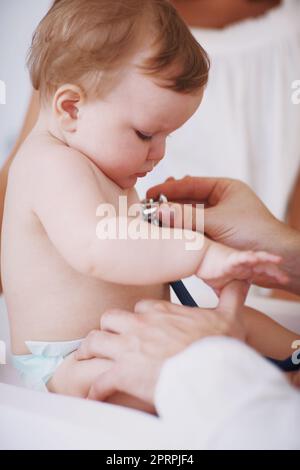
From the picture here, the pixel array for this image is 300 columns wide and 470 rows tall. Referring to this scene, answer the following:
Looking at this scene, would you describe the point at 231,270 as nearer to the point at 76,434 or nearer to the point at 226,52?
the point at 76,434

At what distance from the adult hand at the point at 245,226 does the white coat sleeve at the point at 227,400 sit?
0.21 meters

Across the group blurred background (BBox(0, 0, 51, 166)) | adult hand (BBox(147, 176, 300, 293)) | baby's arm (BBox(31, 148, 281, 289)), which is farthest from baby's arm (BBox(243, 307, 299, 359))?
blurred background (BBox(0, 0, 51, 166))

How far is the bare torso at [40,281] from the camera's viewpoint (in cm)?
47

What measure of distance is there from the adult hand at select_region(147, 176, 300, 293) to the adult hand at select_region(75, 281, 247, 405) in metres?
0.13

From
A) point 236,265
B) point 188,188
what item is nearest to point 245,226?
point 188,188

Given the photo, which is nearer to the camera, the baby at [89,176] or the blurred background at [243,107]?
the baby at [89,176]

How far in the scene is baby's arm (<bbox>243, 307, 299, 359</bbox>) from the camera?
0.57 meters

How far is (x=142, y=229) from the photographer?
1.38ft

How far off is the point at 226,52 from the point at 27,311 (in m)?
0.39

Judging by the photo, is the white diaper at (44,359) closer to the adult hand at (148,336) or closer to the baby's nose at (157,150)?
the adult hand at (148,336)

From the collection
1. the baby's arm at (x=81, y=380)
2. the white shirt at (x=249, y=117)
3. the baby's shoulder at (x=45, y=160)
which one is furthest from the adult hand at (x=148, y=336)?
the white shirt at (x=249, y=117)

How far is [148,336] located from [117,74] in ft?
0.62

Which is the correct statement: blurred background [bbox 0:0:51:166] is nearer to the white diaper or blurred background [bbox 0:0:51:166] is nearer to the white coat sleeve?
the white diaper

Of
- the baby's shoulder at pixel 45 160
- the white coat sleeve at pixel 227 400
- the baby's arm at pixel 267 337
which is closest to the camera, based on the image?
the white coat sleeve at pixel 227 400
